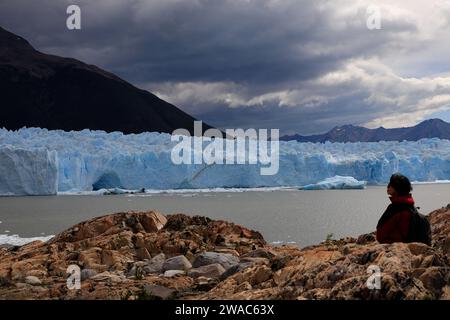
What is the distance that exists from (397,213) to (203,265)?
4334 millimetres

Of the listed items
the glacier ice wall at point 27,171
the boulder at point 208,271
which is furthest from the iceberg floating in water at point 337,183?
the boulder at point 208,271

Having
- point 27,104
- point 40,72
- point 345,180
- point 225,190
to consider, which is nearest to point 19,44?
point 40,72

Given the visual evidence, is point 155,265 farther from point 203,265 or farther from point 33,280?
point 33,280

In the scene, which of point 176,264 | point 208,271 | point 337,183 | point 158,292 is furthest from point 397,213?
point 337,183

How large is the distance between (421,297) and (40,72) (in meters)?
154

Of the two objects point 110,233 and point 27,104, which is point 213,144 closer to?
point 110,233

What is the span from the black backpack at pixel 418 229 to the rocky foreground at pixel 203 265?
17 centimetres

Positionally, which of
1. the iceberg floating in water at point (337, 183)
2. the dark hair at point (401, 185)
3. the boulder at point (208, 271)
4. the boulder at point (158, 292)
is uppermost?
the dark hair at point (401, 185)

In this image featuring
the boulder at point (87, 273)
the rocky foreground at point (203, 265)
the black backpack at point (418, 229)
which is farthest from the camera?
the boulder at point (87, 273)

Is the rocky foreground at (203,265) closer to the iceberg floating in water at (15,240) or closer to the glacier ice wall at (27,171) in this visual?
the iceberg floating in water at (15,240)

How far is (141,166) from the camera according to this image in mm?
53875

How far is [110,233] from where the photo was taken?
11844mm

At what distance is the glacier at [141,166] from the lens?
5072cm

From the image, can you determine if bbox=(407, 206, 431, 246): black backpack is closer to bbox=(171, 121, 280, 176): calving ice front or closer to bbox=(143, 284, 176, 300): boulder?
bbox=(143, 284, 176, 300): boulder
